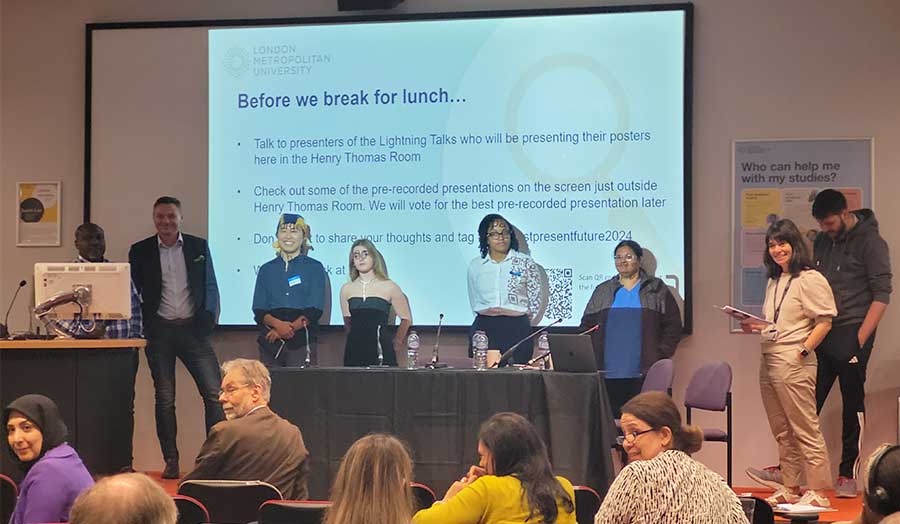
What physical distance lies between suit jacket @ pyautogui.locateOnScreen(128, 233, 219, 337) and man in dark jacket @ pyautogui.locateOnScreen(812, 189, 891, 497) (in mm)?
4110

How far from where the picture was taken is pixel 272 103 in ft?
25.2

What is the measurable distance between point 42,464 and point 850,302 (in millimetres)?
5008

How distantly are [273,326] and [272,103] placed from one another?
166 cm

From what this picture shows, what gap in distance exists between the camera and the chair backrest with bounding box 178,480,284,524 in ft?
11.4

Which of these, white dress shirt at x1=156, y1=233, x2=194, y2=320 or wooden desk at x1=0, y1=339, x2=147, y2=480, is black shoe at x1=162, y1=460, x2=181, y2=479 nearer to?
white dress shirt at x1=156, y1=233, x2=194, y2=320

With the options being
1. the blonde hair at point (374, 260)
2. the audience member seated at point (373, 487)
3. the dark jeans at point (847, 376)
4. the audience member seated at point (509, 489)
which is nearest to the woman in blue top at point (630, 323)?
the dark jeans at point (847, 376)

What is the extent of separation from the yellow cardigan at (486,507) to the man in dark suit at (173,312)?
454cm

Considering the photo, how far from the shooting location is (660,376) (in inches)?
250

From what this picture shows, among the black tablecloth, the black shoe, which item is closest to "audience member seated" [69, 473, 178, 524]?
the black tablecloth

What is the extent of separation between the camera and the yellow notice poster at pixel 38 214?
7.93 m

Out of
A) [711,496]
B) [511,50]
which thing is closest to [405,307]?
[511,50]

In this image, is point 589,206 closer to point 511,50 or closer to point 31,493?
point 511,50

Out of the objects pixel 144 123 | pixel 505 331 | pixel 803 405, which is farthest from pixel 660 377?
pixel 144 123

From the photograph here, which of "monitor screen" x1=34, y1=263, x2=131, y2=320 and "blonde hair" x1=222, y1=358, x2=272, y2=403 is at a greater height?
"monitor screen" x1=34, y1=263, x2=131, y2=320
